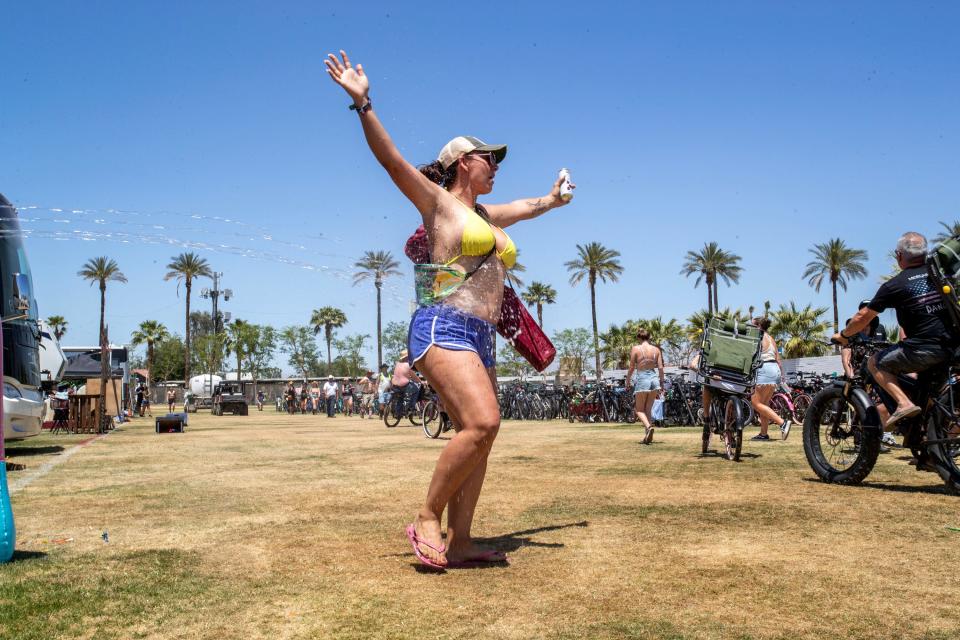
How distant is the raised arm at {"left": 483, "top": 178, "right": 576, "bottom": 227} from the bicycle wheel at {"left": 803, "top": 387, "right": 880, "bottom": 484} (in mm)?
3583

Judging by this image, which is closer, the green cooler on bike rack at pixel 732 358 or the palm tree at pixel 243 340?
the green cooler on bike rack at pixel 732 358

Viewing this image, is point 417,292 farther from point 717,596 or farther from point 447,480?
point 717,596

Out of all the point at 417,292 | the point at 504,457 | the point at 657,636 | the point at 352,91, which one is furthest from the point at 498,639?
the point at 504,457

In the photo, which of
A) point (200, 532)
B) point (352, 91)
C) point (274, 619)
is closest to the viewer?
point (274, 619)

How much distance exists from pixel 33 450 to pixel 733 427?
35.7 ft

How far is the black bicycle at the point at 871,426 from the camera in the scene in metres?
6.21

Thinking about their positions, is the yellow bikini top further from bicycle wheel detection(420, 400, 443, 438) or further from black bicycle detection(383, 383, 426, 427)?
black bicycle detection(383, 383, 426, 427)

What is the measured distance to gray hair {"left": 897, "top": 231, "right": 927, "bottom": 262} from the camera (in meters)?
6.40

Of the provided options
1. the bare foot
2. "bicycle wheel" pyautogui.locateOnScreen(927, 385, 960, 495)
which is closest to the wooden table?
the bare foot

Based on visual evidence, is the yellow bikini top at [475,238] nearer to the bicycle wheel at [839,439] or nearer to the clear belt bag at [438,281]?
the clear belt bag at [438,281]

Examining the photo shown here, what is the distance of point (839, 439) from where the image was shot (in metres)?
7.24

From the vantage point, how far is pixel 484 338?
13.8ft

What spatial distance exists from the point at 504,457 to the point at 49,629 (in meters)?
7.63

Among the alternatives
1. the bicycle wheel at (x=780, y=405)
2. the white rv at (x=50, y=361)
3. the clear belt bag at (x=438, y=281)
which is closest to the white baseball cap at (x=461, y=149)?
the clear belt bag at (x=438, y=281)
